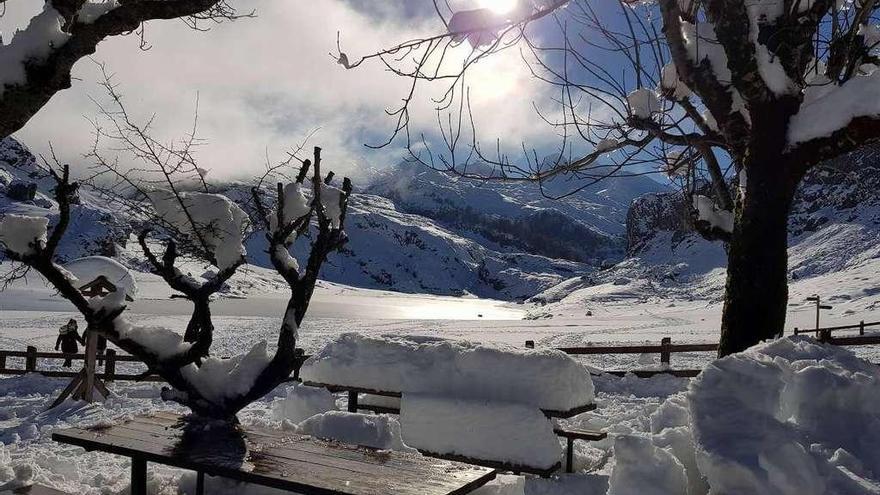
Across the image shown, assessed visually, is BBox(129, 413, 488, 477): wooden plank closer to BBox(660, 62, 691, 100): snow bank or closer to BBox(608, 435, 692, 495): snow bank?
BBox(608, 435, 692, 495): snow bank

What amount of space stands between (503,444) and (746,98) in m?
3.37

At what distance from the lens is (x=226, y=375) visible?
5.48 meters

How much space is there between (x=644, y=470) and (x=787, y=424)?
2.46 ft

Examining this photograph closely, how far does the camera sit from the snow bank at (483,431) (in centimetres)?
549

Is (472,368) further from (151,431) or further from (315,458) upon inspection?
(151,431)

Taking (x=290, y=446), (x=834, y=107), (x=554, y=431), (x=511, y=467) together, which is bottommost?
(x=511, y=467)

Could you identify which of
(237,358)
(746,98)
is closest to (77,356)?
(237,358)

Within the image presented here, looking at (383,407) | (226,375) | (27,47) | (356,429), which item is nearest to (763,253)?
(356,429)

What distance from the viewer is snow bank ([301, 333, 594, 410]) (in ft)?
19.0

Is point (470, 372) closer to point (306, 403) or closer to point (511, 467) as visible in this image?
point (511, 467)

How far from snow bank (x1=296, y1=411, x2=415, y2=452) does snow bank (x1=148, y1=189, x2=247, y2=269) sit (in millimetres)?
1986

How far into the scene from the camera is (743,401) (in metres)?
3.32

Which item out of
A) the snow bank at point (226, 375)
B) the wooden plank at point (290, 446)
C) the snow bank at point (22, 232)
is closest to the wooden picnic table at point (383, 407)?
the snow bank at point (226, 375)

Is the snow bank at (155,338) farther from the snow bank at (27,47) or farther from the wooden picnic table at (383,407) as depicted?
the wooden picnic table at (383,407)
